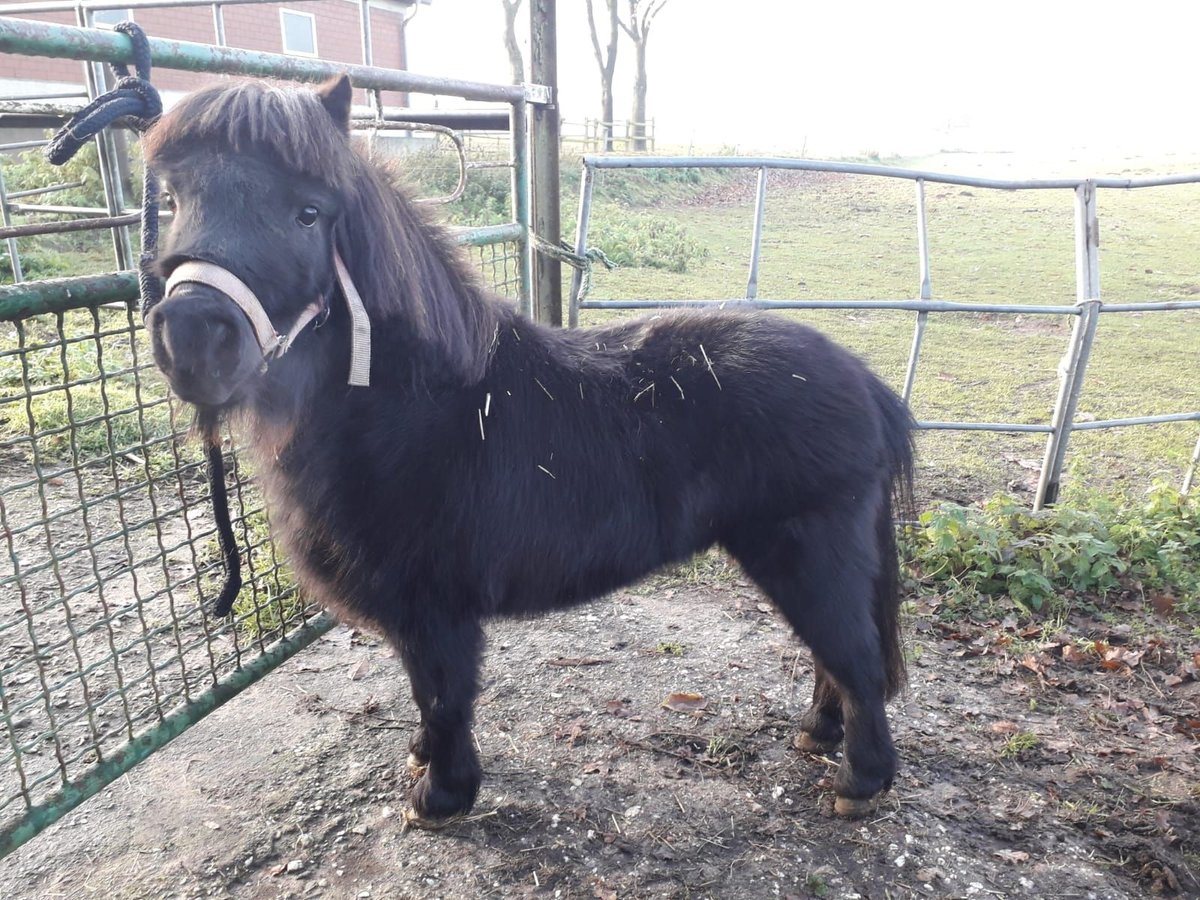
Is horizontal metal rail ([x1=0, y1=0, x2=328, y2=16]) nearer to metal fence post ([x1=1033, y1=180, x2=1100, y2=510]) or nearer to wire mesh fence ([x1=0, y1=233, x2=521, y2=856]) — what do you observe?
wire mesh fence ([x1=0, y1=233, x2=521, y2=856])

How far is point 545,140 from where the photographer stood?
3.84 meters

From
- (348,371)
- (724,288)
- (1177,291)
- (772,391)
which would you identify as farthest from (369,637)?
(1177,291)

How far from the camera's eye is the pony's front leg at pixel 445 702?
2.31 m

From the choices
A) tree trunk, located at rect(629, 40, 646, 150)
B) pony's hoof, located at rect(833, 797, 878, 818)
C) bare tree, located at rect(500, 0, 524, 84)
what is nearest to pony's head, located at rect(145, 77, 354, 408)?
pony's hoof, located at rect(833, 797, 878, 818)

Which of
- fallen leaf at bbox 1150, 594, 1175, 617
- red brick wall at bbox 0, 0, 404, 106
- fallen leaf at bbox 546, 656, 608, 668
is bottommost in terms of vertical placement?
fallen leaf at bbox 546, 656, 608, 668

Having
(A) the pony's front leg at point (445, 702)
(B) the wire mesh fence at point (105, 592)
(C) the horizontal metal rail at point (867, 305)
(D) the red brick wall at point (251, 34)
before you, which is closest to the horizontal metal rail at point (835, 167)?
(C) the horizontal metal rail at point (867, 305)

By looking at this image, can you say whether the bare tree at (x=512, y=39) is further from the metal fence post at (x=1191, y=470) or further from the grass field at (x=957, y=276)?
the metal fence post at (x=1191, y=470)

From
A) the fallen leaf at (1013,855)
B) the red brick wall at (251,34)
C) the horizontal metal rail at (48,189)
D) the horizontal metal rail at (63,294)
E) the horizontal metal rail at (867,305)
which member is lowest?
the fallen leaf at (1013,855)

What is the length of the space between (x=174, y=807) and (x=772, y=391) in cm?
230

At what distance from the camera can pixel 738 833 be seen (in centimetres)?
249

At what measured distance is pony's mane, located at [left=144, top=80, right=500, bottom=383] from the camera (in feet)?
5.73

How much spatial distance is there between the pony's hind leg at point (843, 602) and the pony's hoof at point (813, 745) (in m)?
0.22

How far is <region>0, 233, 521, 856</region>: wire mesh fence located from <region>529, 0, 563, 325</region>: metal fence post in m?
0.21

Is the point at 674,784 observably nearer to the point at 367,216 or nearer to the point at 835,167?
the point at 367,216
